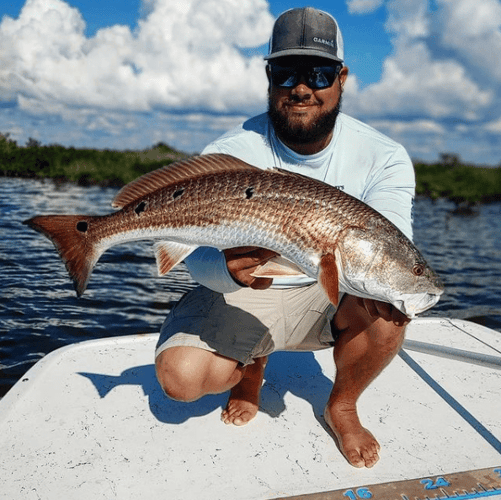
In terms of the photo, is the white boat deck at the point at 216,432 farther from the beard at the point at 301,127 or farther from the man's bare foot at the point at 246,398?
the beard at the point at 301,127

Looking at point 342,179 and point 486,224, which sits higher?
point 342,179

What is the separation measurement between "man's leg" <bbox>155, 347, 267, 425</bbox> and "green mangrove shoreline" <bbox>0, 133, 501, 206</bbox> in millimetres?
28291

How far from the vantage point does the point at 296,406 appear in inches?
145

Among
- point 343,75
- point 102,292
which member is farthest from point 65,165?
point 343,75

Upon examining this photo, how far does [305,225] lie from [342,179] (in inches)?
44.2

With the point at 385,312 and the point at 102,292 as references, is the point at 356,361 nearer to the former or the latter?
the point at 385,312

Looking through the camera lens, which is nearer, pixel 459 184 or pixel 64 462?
pixel 64 462

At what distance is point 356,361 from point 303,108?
5.50ft

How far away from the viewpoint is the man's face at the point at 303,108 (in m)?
3.52

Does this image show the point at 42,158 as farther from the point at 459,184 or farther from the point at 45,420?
the point at 45,420

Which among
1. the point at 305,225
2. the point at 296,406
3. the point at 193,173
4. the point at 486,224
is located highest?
the point at 193,173

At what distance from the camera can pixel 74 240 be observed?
2902 mm

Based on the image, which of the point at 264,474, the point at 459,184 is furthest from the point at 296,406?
the point at 459,184

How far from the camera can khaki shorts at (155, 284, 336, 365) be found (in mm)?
3377
